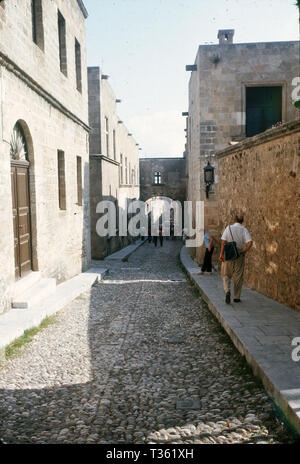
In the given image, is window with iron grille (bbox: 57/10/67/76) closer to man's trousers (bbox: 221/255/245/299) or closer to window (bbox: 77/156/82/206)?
window (bbox: 77/156/82/206)

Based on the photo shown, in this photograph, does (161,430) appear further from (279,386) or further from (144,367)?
(144,367)

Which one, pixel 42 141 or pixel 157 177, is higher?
pixel 157 177

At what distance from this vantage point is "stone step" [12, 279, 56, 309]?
6.79 meters

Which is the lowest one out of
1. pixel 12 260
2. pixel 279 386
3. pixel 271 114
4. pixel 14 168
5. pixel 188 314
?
pixel 188 314

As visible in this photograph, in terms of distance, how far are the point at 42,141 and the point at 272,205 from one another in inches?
181

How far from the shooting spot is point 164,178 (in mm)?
36000

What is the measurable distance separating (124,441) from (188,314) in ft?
13.9

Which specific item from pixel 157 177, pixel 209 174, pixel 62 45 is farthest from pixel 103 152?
pixel 157 177

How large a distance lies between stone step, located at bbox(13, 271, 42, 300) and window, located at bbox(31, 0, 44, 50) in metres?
4.48

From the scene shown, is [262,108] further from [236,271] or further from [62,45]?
[236,271]

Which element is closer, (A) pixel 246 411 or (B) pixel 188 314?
(A) pixel 246 411

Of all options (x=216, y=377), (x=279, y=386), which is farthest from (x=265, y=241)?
(x=279, y=386)
